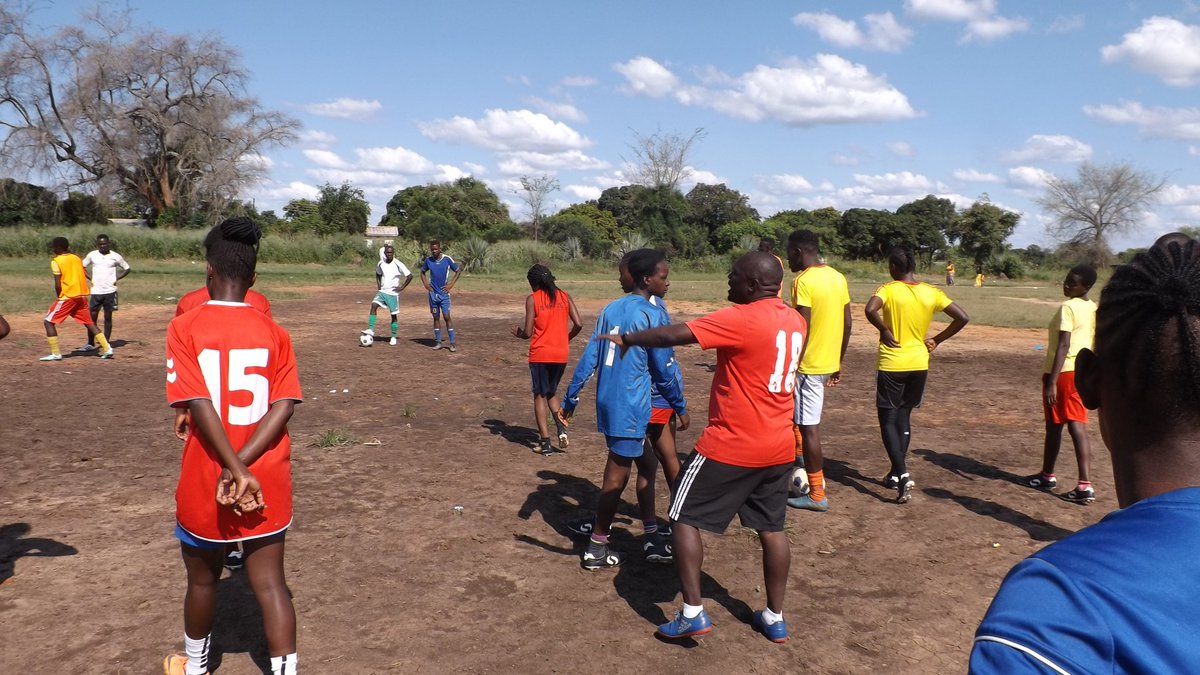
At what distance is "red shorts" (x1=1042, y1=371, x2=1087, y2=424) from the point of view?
6898 millimetres

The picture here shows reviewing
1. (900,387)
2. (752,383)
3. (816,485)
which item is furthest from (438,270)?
(752,383)

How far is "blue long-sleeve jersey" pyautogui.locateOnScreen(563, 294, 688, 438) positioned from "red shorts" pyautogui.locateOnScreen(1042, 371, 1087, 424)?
385 cm

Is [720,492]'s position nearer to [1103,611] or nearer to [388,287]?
[1103,611]

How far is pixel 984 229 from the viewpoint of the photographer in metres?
55.5

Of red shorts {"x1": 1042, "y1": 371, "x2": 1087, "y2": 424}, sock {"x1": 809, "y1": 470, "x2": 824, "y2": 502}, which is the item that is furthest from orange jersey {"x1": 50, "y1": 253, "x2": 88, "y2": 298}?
red shorts {"x1": 1042, "y1": 371, "x2": 1087, "y2": 424}

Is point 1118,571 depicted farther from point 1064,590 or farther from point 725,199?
point 725,199

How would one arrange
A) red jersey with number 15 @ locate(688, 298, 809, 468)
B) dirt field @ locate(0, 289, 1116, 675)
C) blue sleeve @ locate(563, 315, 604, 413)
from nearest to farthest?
red jersey with number 15 @ locate(688, 298, 809, 468), dirt field @ locate(0, 289, 1116, 675), blue sleeve @ locate(563, 315, 604, 413)

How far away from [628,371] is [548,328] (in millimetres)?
3091

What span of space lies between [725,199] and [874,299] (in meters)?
70.7

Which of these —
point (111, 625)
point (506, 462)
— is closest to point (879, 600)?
point (506, 462)

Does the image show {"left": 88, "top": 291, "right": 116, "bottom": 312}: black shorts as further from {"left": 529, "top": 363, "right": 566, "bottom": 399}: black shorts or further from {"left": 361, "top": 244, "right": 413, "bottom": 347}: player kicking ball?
{"left": 529, "top": 363, "right": 566, "bottom": 399}: black shorts

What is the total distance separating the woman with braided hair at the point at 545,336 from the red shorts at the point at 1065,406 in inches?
171

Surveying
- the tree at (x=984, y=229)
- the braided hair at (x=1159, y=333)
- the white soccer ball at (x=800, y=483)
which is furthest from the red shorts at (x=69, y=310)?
the tree at (x=984, y=229)

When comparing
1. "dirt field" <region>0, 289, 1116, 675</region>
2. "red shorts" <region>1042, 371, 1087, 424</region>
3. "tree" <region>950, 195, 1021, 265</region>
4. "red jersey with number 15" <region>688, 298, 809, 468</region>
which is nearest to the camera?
"red jersey with number 15" <region>688, 298, 809, 468</region>
